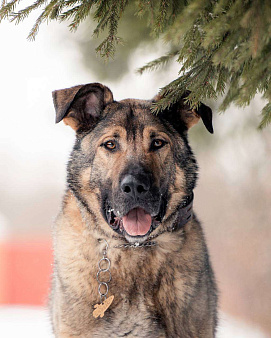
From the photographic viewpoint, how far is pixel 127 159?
8.79ft

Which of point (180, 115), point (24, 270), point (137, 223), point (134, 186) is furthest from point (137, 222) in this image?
point (24, 270)

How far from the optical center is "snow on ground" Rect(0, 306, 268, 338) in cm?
499

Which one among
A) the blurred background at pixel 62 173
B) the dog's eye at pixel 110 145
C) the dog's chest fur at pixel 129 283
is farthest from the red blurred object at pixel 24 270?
the dog's eye at pixel 110 145

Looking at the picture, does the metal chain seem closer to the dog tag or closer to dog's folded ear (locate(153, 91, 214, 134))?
the dog tag

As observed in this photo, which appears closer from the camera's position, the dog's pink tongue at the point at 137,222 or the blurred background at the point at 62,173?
the dog's pink tongue at the point at 137,222

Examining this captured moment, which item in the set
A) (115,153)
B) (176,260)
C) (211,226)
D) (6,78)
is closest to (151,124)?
(115,153)

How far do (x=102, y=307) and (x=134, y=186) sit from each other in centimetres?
76

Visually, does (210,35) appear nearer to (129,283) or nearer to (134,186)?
(134,186)

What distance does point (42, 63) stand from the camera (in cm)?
663

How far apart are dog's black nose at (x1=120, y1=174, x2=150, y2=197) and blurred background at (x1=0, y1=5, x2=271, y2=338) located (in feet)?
8.54

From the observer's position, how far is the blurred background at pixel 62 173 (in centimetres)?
554

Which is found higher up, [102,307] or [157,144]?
[157,144]

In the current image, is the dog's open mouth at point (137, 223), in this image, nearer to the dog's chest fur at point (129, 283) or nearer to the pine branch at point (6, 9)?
the dog's chest fur at point (129, 283)

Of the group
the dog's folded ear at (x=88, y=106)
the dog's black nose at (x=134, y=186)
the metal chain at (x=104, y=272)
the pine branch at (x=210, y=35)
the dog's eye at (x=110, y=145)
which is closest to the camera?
the pine branch at (x=210, y=35)
